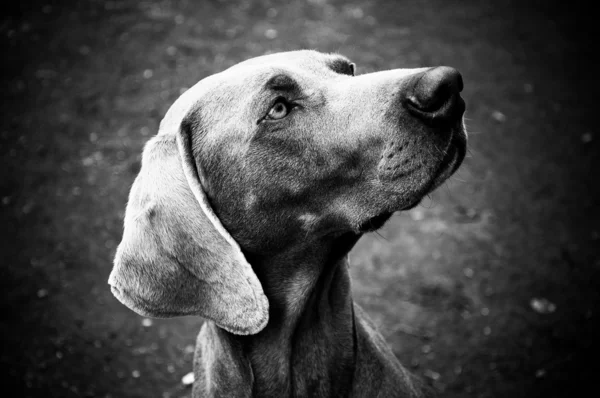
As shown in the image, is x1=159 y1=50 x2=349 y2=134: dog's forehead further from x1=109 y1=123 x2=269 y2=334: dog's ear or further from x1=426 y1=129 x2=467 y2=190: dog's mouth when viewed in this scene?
x1=426 y1=129 x2=467 y2=190: dog's mouth

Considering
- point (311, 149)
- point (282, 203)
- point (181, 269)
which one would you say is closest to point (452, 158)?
point (311, 149)

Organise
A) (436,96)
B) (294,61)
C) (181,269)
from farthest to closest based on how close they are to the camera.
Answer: (294,61) < (181,269) < (436,96)

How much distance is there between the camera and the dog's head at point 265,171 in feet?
7.41

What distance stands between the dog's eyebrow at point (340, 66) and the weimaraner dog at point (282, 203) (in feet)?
0.15

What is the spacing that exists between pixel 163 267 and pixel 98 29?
7.04 meters

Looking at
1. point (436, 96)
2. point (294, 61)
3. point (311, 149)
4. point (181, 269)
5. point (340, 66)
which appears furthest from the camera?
point (340, 66)

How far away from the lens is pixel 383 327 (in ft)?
16.1

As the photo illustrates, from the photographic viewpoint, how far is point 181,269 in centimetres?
230

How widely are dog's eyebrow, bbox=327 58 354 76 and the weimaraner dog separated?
0.04 meters

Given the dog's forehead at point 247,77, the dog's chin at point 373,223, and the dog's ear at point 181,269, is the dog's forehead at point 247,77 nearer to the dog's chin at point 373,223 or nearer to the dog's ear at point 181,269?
the dog's ear at point 181,269

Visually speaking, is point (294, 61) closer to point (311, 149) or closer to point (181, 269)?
point (311, 149)

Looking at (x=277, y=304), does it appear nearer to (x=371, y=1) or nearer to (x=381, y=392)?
(x=381, y=392)

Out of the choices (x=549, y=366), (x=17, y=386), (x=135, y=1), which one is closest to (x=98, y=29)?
(x=135, y=1)

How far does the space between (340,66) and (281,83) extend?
59cm
